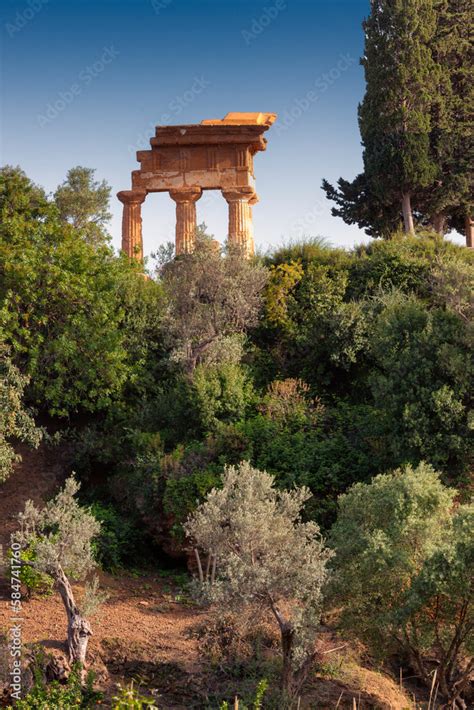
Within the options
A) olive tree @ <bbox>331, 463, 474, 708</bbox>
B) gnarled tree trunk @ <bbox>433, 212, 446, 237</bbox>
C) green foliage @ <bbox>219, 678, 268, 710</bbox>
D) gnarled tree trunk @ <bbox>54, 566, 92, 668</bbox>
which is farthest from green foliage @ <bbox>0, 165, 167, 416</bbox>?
gnarled tree trunk @ <bbox>433, 212, 446, 237</bbox>

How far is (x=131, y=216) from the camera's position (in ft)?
102

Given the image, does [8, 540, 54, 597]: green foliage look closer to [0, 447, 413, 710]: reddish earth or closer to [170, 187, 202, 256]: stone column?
[0, 447, 413, 710]: reddish earth

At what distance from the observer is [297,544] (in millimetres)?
12688

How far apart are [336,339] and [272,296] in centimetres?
315

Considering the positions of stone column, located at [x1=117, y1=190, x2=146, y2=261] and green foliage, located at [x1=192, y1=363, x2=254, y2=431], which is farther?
stone column, located at [x1=117, y1=190, x2=146, y2=261]

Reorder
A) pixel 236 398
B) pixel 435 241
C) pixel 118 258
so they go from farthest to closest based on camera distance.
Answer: pixel 435 241
pixel 118 258
pixel 236 398

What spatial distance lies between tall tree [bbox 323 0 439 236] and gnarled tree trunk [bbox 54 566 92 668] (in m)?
22.8

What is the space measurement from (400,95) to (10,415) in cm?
2166

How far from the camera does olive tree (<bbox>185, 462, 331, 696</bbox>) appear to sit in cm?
1232

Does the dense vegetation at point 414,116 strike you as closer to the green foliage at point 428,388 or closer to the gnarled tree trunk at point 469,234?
the gnarled tree trunk at point 469,234

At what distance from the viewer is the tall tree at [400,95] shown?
108ft

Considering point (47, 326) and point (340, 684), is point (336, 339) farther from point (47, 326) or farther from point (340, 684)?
point (340, 684)

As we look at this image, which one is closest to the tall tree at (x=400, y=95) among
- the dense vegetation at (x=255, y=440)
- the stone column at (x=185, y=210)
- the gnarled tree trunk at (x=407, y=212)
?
the gnarled tree trunk at (x=407, y=212)

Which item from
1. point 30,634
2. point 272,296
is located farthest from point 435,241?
point 30,634
